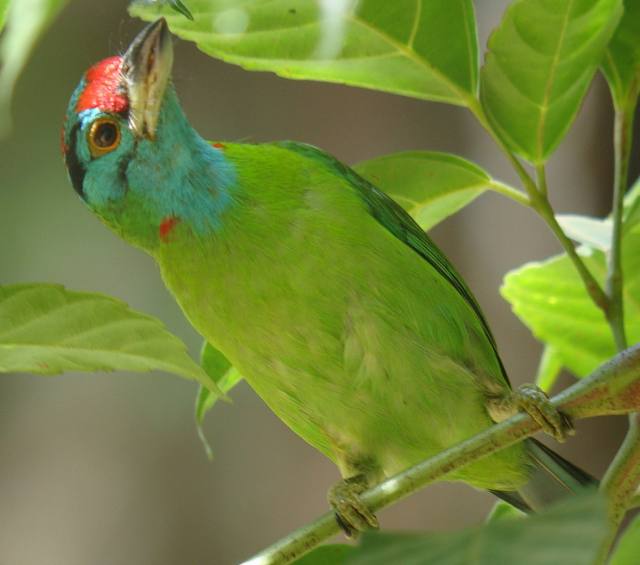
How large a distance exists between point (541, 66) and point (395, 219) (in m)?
0.44

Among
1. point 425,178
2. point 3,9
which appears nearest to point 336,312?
point 425,178

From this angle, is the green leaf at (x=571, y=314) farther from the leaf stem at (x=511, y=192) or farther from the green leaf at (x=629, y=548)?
the green leaf at (x=629, y=548)

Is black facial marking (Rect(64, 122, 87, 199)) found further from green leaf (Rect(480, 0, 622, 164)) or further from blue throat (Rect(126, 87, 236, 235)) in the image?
green leaf (Rect(480, 0, 622, 164))

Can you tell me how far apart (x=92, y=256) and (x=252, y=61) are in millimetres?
4299

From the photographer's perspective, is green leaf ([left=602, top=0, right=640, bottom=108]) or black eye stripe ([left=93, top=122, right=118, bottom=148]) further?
black eye stripe ([left=93, top=122, right=118, bottom=148])

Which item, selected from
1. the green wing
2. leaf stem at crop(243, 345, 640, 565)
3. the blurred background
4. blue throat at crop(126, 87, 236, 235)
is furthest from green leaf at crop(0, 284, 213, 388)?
the blurred background

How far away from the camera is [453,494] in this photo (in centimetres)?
500

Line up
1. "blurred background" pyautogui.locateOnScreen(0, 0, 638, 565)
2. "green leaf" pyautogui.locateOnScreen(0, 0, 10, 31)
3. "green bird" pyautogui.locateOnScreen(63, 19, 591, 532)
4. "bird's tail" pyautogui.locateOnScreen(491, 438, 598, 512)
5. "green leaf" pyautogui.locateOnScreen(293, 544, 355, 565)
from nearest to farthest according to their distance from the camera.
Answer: "green leaf" pyautogui.locateOnScreen(0, 0, 10, 31), "green leaf" pyautogui.locateOnScreen(293, 544, 355, 565), "green bird" pyautogui.locateOnScreen(63, 19, 591, 532), "bird's tail" pyautogui.locateOnScreen(491, 438, 598, 512), "blurred background" pyautogui.locateOnScreen(0, 0, 638, 565)

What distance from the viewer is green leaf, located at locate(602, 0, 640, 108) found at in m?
1.53

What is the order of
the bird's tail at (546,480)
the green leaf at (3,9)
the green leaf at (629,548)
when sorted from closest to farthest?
the green leaf at (3,9)
the green leaf at (629,548)
the bird's tail at (546,480)

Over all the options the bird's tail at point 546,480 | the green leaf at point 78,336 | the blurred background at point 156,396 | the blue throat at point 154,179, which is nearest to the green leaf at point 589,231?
the bird's tail at point 546,480

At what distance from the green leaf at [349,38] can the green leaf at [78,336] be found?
485 mm

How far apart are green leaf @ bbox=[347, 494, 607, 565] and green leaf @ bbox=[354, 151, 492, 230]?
3.32 ft

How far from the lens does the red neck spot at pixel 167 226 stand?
5.65 feet
